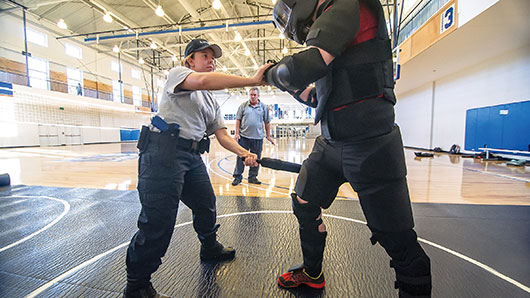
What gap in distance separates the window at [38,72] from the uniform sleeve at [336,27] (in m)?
19.3

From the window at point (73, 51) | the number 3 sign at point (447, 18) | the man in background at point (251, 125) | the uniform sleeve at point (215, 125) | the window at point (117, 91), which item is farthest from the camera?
the window at point (117, 91)

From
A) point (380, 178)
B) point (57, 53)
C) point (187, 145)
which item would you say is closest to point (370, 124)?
point (380, 178)

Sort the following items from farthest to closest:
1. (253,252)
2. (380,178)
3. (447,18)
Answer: (447,18), (253,252), (380,178)

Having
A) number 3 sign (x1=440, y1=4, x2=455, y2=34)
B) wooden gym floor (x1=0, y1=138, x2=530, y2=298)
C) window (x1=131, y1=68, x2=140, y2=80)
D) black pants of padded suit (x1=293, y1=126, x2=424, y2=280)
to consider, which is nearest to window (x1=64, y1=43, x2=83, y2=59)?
window (x1=131, y1=68, x2=140, y2=80)

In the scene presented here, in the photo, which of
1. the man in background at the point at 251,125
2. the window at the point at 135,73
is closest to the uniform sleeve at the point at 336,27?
the man in background at the point at 251,125

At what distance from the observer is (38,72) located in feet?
47.1

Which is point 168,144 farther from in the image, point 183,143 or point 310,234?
point 310,234

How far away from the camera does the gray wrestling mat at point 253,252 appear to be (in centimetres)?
150

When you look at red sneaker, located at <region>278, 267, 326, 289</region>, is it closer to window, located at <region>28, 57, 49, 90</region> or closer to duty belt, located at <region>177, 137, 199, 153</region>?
duty belt, located at <region>177, 137, 199, 153</region>

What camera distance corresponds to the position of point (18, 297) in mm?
1416

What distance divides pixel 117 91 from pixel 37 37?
6199 mm

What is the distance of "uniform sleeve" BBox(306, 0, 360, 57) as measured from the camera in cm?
87

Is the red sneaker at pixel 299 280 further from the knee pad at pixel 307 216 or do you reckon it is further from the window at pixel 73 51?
the window at pixel 73 51

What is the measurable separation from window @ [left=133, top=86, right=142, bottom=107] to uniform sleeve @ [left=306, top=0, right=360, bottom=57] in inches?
986
